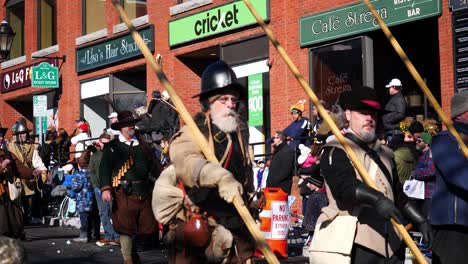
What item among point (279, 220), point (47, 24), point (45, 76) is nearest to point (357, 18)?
point (279, 220)

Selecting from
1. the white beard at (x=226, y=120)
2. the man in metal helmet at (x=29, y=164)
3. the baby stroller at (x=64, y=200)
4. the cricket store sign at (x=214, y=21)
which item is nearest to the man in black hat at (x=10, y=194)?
the man in metal helmet at (x=29, y=164)

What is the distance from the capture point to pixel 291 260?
524 inches

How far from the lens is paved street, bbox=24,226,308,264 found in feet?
45.8

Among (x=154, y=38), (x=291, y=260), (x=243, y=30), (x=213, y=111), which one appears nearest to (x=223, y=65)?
(x=213, y=111)

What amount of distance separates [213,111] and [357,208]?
1.18 metres

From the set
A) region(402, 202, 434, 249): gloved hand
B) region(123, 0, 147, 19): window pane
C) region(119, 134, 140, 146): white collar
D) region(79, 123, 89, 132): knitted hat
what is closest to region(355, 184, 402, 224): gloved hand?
region(402, 202, 434, 249): gloved hand

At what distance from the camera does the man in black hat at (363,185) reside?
6234 millimetres

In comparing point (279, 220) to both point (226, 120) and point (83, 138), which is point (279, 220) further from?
point (83, 138)

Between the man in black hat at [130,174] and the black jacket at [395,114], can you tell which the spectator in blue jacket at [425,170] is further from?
the man in black hat at [130,174]

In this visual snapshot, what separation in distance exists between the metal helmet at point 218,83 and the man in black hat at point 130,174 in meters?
5.26

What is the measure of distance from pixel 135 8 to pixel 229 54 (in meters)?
5.41

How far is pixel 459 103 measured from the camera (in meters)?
6.81

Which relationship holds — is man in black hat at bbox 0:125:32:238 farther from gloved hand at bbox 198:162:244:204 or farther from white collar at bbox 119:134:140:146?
gloved hand at bbox 198:162:244:204

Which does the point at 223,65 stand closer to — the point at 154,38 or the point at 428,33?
the point at 428,33
